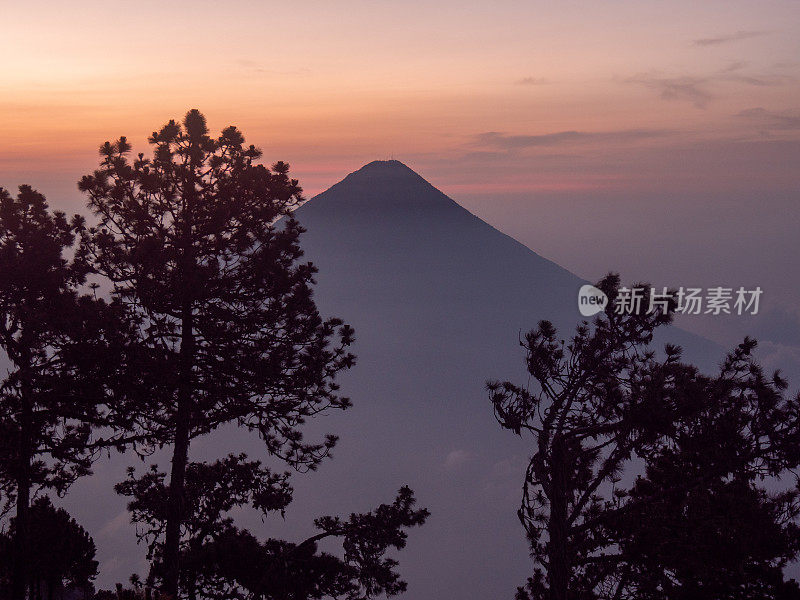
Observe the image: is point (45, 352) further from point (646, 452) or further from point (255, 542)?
point (646, 452)

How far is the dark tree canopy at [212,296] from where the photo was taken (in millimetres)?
15445

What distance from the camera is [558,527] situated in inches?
417

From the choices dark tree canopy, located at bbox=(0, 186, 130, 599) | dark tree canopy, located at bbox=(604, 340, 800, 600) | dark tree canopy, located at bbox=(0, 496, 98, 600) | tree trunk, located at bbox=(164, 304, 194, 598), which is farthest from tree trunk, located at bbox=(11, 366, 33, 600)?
dark tree canopy, located at bbox=(604, 340, 800, 600)

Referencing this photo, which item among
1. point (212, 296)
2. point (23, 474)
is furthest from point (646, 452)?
point (23, 474)

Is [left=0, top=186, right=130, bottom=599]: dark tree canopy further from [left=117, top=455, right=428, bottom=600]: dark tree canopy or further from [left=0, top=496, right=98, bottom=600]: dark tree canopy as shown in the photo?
[left=0, top=496, right=98, bottom=600]: dark tree canopy

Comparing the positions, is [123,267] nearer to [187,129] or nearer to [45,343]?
[45,343]

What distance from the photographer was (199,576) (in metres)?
17.4

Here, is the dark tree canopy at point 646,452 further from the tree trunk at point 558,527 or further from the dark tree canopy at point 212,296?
the dark tree canopy at point 212,296

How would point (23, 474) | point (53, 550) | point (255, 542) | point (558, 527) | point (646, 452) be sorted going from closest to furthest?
point (558, 527) → point (646, 452) → point (23, 474) → point (255, 542) → point (53, 550)

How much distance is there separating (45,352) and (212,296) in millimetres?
4235

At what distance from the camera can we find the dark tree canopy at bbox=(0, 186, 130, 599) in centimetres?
1525

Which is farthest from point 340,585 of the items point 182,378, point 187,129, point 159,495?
point 187,129

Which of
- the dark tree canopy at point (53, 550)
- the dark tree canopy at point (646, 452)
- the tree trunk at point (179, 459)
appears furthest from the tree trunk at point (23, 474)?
the dark tree canopy at point (646, 452)

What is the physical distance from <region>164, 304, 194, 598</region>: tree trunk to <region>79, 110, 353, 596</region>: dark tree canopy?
2cm
